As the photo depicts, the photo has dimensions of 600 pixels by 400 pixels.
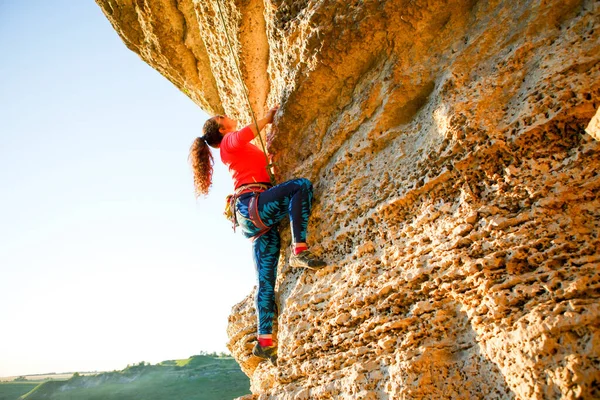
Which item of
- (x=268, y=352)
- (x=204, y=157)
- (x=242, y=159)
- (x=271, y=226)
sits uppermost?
(x=204, y=157)

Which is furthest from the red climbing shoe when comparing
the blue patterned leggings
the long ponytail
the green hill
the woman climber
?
the green hill

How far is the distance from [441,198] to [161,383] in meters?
24.2

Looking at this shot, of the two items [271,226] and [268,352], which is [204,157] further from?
[268,352]

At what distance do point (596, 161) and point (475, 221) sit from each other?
1.95 feet

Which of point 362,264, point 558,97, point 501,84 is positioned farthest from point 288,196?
point 558,97

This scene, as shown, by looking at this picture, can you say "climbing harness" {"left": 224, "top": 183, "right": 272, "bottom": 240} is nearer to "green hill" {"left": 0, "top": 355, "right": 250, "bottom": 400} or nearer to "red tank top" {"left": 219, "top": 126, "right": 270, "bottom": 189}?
"red tank top" {"left": 219, "top": 126, "right": 270, "bottom": 189}

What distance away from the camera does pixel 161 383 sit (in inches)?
869

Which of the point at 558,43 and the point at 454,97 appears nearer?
the point at 558,43

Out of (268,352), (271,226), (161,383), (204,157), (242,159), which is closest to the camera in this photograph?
(268,352)

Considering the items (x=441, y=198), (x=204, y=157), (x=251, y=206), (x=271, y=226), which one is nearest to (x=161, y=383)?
(x=204, y=157)

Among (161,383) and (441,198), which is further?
(161,383)

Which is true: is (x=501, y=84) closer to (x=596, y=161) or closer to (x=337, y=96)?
(x=596, y=161)

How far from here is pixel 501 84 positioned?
222 cm

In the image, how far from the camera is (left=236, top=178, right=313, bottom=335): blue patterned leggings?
3082mm
